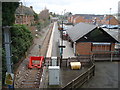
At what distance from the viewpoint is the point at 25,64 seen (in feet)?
39.9

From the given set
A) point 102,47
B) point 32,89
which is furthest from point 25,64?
point 102,47


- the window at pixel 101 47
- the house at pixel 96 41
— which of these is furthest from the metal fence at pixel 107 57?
the window at pixel 101 47

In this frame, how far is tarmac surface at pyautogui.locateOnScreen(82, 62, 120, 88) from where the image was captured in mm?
8500

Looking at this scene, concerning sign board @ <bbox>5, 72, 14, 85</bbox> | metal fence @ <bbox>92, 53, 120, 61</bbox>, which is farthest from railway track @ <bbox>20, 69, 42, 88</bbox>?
metal fence @ <bbox>92, 53, 120, 61</bbox>

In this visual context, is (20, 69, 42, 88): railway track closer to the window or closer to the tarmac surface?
the tarmac surface

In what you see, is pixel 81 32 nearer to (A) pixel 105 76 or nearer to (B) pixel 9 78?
(A) pixel 105 76

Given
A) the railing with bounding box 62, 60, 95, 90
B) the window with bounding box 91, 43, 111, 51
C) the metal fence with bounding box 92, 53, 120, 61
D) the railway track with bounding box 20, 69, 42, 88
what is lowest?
the railway track with bounding box 20, 69, 42, 88

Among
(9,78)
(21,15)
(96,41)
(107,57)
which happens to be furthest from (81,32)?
(21,15)

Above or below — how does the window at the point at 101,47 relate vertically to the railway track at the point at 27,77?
above

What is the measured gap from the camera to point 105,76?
981 cm

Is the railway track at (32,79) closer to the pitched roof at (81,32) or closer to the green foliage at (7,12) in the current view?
the green foliage at (7,12)

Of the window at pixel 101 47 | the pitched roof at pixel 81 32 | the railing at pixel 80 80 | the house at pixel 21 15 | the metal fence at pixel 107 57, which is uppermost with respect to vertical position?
the house at pixel 21 15

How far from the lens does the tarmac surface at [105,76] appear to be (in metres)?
8.50

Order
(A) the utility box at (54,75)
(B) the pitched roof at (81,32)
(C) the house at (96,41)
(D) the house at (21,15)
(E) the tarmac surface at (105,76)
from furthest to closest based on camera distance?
1. (D) the house at (21,15)
2. (B) the pitched roof at (81,32)
3. (C) the house at (96,41)
4. (E) the tarmac surface at (105,76)
5. (A) the utility box at (54,75)
